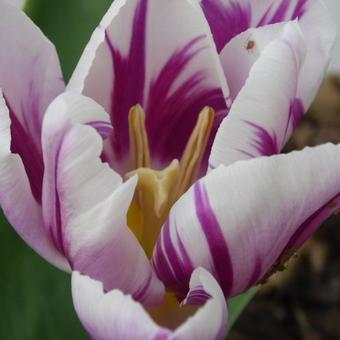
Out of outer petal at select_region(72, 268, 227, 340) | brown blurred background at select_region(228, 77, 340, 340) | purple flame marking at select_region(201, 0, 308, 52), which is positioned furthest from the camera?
brown blurred background at select_region(228, 77, 340, 340)

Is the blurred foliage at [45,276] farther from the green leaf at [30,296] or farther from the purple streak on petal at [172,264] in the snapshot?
the purple streak on petal at [172,264]

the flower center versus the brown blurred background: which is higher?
the flower center

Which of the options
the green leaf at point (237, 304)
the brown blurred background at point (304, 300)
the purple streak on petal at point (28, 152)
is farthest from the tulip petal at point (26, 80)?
the brown blurred background at point (304, 300)

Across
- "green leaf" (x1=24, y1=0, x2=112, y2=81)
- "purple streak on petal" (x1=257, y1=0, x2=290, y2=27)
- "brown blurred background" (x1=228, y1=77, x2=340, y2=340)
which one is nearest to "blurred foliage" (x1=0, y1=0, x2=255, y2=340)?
"green leaf" (x1=24, y1=0, x2=112, y2=81)

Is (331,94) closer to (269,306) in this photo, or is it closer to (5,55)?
(269,306)

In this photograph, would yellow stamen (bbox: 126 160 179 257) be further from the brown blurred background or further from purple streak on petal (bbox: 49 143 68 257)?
the brown blurred background
